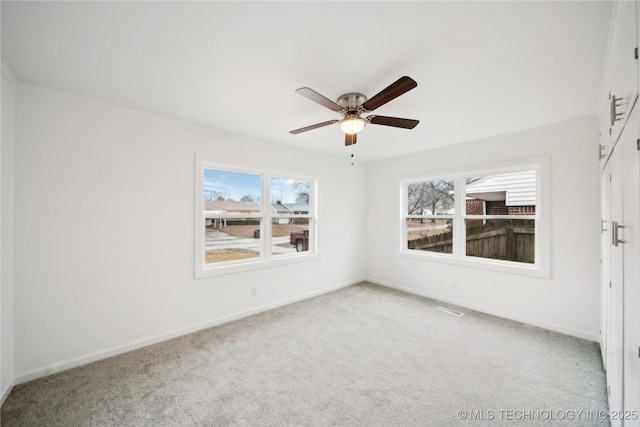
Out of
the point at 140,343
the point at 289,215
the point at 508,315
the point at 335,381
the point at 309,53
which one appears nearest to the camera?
the point at 309,53

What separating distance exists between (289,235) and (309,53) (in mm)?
2907

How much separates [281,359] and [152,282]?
1.60 metres

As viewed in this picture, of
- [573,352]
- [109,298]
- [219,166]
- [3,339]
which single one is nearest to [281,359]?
[109,298]

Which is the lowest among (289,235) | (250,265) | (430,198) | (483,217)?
(250,265)

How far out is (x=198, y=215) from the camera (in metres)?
3.05

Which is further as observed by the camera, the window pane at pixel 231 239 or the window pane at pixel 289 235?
the window pane at pixel 289 235

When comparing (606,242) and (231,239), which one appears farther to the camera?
(231,239)

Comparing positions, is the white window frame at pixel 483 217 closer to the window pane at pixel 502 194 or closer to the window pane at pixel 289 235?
the window pane at pixel 502 194

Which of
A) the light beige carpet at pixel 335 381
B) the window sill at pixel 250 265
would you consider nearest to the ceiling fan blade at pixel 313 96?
the light beige carpet at pixel 335 381

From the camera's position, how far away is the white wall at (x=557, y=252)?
2.83 meters

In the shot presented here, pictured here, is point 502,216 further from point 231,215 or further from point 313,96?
point 231,215

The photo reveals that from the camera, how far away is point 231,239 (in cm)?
348

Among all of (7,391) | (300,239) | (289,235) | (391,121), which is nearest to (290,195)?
(289,235)

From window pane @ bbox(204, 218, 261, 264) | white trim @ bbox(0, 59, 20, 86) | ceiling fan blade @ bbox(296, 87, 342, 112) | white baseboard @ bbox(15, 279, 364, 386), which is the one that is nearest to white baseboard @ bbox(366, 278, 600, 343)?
white baseboard @ bbox(15, 279, 364, 386)
